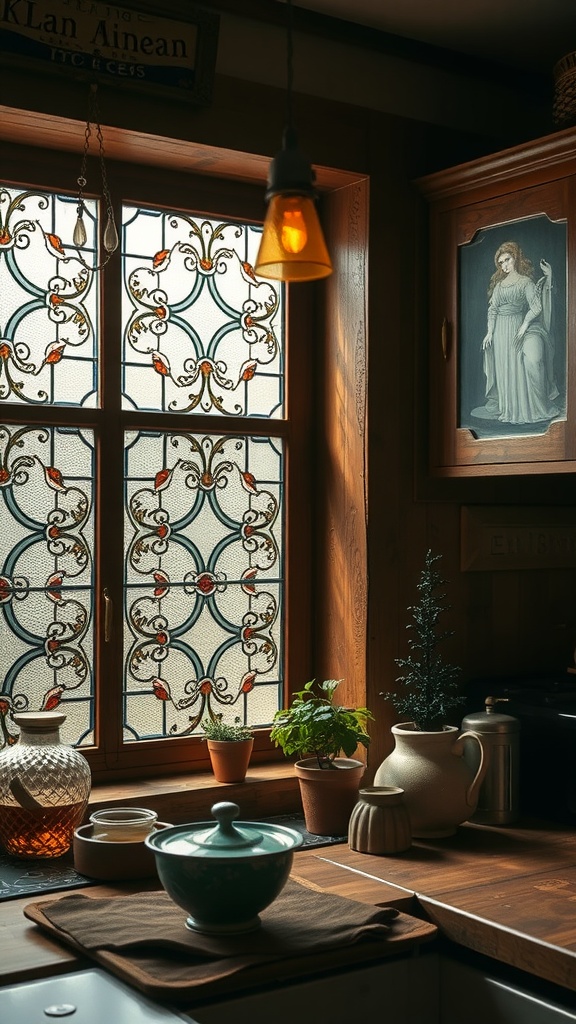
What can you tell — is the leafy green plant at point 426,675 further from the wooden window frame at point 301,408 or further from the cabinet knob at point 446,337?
the cabinet knob at point 446,337

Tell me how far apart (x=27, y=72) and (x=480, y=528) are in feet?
4.80

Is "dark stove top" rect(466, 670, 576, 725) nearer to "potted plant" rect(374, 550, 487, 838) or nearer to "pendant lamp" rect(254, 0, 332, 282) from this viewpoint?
"potted plant" rect(374, 550, 487, 838)

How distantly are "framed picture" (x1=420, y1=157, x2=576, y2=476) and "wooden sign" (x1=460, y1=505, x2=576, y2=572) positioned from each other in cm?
21

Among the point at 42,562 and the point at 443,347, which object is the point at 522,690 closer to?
the point at 443,347

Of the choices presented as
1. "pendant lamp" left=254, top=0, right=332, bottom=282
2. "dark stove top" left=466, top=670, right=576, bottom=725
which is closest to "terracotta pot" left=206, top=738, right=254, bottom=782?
"dark stove top" left=466, top=670, right=576, bottom=725

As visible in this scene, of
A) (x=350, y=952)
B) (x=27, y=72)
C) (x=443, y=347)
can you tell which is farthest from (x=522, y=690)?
(x=27, y=72)

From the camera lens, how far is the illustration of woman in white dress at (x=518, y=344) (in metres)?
2.50

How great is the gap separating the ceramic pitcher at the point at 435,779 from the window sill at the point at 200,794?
285 mm

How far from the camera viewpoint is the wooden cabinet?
2.46 meters

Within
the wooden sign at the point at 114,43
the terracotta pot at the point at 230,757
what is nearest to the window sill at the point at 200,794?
the terracotta pot at the point at 230,757

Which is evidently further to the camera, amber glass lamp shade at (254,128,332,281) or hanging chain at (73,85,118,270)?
hanging chain at (73,85,118,270)

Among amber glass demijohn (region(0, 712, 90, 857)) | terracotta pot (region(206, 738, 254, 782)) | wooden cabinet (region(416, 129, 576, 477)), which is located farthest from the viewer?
terracotta pot (region(206, 738, 254, 782))

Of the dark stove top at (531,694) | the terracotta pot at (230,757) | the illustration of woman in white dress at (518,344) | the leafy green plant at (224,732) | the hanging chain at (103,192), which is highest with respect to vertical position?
the hanging chain at (103,192)

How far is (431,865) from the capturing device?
88.5 inches
